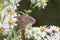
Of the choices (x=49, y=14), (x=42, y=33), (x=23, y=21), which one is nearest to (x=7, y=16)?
(x=23, y=21)

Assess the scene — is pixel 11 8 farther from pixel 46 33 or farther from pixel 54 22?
pixel 54 22

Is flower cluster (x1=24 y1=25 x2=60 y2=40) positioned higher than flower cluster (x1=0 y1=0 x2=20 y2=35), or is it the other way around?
flower cluster (x1=0 y1=0 x2=20 y2=35)

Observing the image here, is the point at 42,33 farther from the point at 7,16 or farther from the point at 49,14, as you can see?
the point at 49,14

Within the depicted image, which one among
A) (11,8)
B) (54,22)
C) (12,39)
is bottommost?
(54,22)

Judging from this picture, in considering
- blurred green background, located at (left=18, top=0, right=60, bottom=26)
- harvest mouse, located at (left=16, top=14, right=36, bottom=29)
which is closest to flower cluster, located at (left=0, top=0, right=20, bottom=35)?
harvest mouse, located at (left=16, top=14, right=36, bottom=29)

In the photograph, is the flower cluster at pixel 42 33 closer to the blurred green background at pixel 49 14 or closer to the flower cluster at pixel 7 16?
the flower cluster at pixel 7 16

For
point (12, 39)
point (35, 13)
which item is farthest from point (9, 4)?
point (35, 13)

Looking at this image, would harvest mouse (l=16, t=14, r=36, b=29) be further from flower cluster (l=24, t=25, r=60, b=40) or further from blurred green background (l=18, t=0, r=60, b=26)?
blurred green background (l=18, t=0, r=60, b=26)

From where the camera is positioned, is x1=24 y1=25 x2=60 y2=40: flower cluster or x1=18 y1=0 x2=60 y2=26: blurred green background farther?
x1=18 y1=0 x2=60 y2=26: blurred green background
